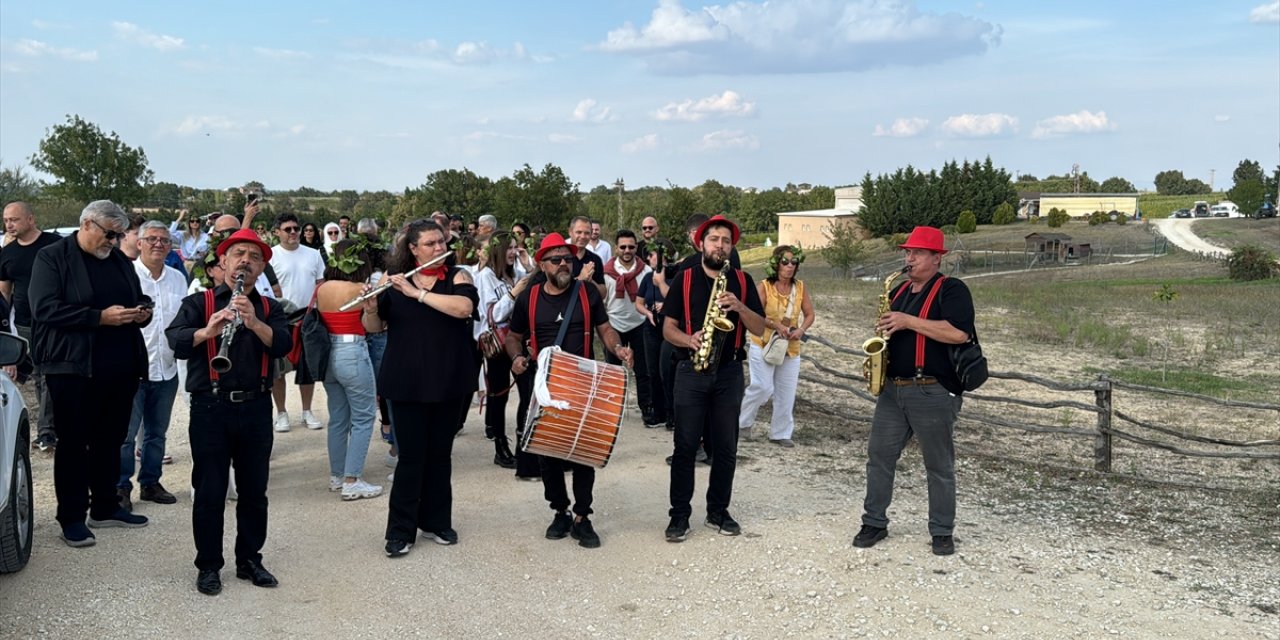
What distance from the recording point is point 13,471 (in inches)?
216

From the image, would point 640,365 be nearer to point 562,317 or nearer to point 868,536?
point 562,317

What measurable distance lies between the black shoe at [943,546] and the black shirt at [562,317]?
99.2 inches

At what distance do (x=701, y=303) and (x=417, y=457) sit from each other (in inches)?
81.0

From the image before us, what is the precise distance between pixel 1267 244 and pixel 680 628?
68164mm

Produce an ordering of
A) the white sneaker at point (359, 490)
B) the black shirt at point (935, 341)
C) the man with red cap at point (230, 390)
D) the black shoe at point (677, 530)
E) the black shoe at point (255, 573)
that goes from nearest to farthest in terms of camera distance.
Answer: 1. the man with red cap at point (230, 390)
2. the black shoe at point (255, 573)
3. the black shirt at point (935, 341)
4. the black shoe at point (677, 530)
5. the white sneaker at point (359, 490)

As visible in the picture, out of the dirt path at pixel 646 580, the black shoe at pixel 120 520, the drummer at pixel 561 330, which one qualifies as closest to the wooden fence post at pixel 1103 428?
the dirt path at pixel 646 580

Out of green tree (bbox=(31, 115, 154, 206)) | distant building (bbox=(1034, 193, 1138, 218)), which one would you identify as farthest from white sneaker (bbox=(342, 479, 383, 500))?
distant building (bbox=(1034, 193, 1138, 218))

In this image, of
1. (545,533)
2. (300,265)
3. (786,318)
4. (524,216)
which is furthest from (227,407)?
(524,216)

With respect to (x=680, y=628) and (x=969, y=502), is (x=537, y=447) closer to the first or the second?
(x=680, y=628)

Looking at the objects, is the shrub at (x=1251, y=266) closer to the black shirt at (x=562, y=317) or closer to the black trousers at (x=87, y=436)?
the black shirt at (x=562, y=317)

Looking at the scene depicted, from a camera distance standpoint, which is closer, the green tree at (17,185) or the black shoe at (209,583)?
the black shoe at (209,583)

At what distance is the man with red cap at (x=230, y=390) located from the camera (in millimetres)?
5348

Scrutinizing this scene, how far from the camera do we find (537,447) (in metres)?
6.04

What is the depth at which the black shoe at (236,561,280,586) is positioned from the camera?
18.6 feet
